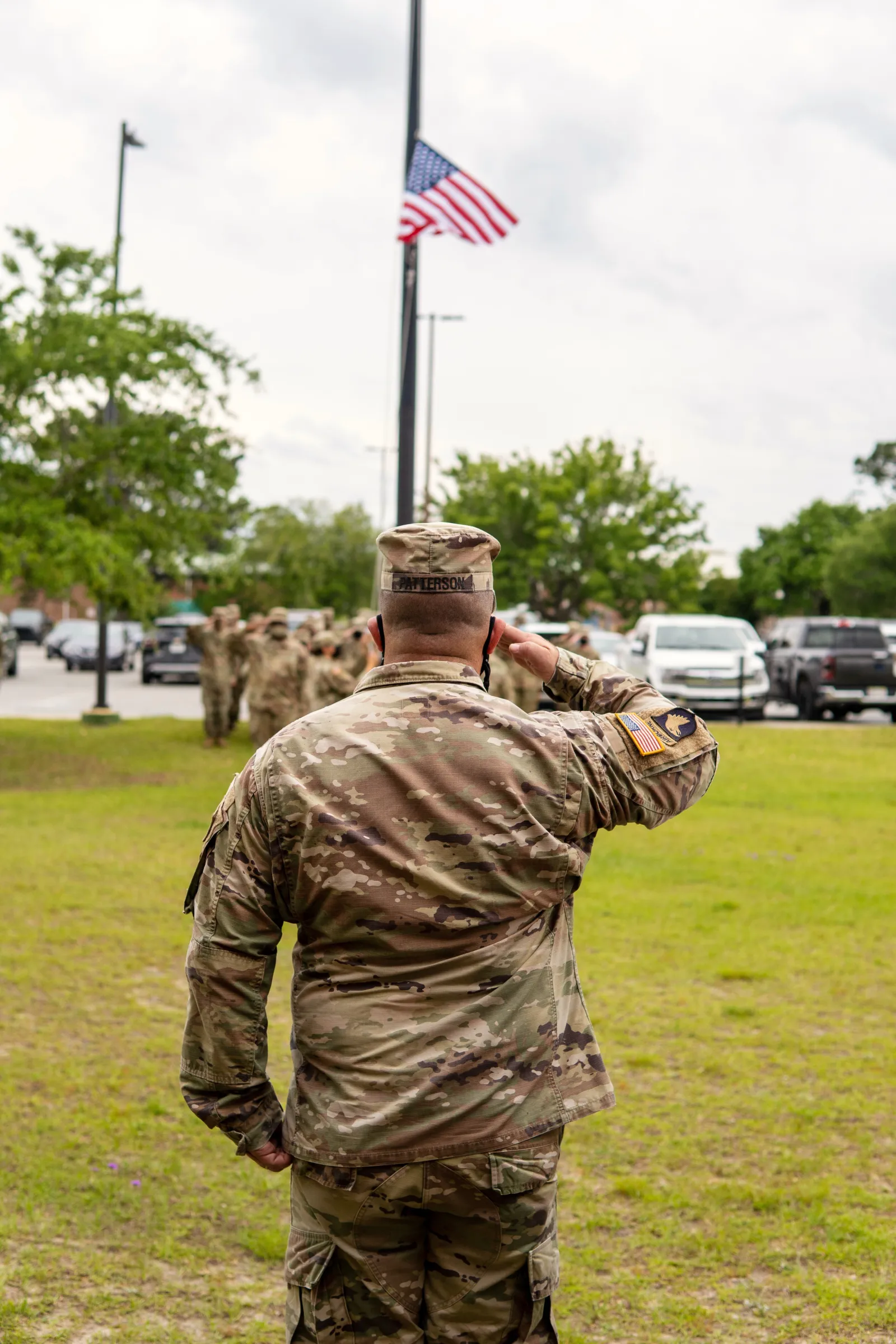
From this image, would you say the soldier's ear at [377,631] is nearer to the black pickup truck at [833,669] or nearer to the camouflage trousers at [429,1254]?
the camouflage trousers at [429,1254]

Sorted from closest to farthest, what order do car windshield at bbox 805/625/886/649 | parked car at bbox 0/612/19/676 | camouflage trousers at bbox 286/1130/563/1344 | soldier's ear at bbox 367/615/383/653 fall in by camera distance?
camouflage trousers at bbox 286/1130/563/1344
soldier's ear at bbox 367/615/383/653
car windshield at bbox 805/625/886/649
parked car at bbox 0/612/19/676

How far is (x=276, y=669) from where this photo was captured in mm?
18328

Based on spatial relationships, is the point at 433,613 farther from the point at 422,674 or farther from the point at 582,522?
the point at 582,522

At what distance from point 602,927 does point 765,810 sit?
18.5 ft

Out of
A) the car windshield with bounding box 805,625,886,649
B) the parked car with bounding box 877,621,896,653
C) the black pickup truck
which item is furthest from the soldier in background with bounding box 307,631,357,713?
the parked car with bounding box 877,621,896,653

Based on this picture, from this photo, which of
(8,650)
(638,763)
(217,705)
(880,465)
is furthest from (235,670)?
(880,465)

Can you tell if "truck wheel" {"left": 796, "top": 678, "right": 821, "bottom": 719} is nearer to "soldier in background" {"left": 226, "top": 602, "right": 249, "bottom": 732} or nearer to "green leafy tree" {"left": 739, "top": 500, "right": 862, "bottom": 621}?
"soldier in background" {"left": 226, "top": 602, "right": 249, "bottom": 732}

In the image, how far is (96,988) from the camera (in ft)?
24.0

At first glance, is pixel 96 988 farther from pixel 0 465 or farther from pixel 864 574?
pixel 864 574

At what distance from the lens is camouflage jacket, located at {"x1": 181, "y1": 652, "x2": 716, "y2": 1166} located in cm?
250

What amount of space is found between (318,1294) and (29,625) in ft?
186

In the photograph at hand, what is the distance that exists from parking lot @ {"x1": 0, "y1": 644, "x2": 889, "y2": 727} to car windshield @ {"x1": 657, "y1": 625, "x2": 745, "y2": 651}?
5.09ft

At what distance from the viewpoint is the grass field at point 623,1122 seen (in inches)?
167

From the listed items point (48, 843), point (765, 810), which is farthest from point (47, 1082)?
point (765, 810)
